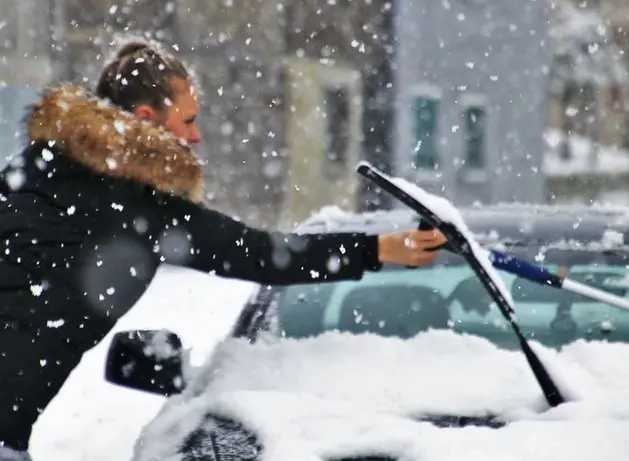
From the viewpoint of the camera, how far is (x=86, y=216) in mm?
2502

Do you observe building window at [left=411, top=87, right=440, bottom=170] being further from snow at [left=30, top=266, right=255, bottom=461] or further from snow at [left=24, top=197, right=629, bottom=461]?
snow at [left=24, top=197, right=629, bottom=461]

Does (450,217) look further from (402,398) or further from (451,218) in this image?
(402,398)

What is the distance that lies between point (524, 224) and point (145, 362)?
6.29 feet

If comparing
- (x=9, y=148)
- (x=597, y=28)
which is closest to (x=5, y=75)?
(x=9, y=148)

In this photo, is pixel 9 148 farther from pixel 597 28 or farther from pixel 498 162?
pixel 597 28

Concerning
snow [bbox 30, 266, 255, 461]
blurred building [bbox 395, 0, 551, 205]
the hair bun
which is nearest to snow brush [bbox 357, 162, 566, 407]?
the hair bun

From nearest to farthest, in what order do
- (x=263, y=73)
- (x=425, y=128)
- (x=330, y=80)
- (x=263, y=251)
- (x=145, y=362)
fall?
(x=145, y=362)
(x=263, y=251)
(x=263, y=73)
(x=425, y=128)
(x=330, y=80)

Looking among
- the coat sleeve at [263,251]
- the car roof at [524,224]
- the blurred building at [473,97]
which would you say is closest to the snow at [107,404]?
the car roof at [524,224]

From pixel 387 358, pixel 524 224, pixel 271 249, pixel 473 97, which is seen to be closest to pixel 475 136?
pixel 473 97

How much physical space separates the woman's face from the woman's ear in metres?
0.02

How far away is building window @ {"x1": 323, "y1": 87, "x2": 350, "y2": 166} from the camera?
19.7 metres

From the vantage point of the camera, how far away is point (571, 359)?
2.88 m

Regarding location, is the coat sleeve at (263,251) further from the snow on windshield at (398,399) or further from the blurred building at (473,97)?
the blurred building at (473,97)

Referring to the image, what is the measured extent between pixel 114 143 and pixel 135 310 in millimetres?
9135
